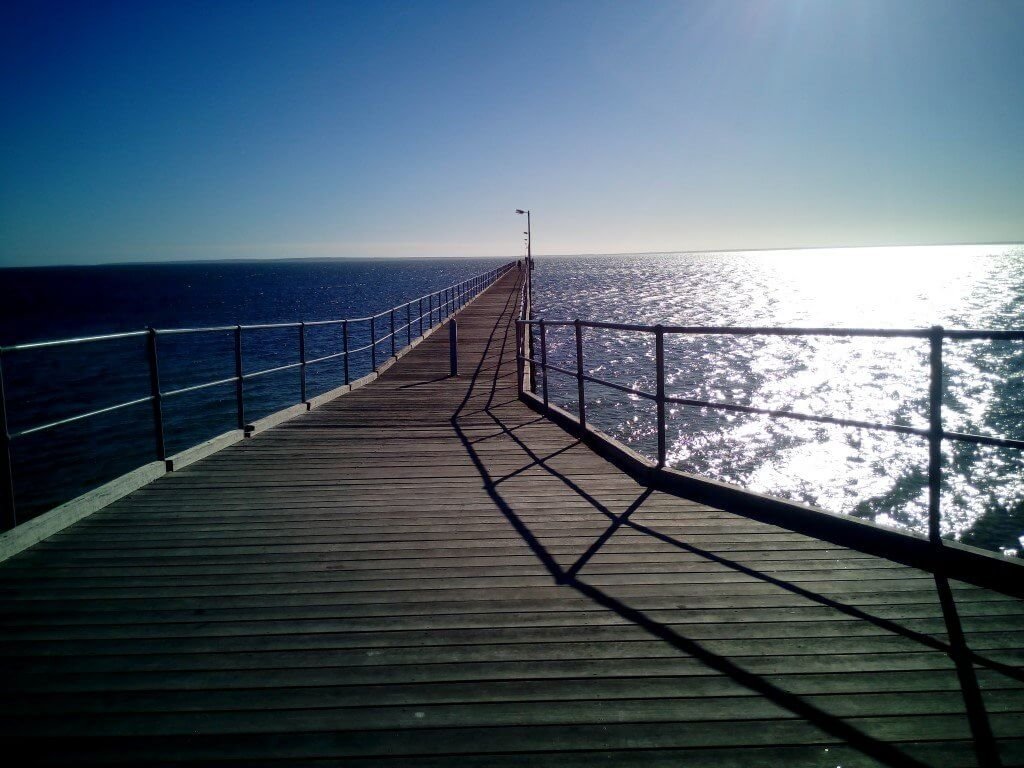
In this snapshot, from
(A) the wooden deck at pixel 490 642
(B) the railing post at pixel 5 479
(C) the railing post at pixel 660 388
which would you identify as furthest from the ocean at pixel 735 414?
(B) the railing post at pixel 5 479

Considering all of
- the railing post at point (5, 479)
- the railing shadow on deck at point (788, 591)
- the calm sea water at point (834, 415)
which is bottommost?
the calm sea water at point (834, 415)

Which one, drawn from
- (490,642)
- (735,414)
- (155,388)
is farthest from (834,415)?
(490,642)

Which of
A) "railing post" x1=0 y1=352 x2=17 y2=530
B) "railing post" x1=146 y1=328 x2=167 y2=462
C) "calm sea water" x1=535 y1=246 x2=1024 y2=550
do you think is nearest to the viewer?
"railing post" x1=0 y1=352 x2=17 y2=530

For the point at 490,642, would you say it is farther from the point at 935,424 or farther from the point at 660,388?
the point at 660,388

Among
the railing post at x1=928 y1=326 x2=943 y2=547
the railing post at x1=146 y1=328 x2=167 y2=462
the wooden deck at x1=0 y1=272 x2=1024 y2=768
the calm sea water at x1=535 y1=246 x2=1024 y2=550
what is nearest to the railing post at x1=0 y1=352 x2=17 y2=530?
the wooden deck at x1=0 y1=272 x2=1024 y2=768

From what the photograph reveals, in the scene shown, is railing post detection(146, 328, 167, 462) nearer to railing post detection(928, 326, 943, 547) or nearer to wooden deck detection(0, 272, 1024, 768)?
wooden deck detection(0, 272, 1024, 768)

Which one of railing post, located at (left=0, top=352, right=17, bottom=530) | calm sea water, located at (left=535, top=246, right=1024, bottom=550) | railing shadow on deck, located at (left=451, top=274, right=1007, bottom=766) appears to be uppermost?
railing post, located at (left=0, top=352, right=17, bottom=530)

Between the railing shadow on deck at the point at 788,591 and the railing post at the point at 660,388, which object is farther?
the railing post at the point at 660,388

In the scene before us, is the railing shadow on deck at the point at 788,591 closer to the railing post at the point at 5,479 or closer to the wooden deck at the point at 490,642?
the wooden deck at the point at 490,642

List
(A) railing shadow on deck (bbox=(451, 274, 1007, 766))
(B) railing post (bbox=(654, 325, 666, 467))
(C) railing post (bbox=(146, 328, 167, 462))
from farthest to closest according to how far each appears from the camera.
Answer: (C) railing post (bbox=(146, 328, 167, 462)), (B) railing post (bbox=(654, 325, 666, 467)), (A) railing shadow on deck (bbox=(451, 274, 1007, 766))

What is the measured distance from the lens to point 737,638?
282cm

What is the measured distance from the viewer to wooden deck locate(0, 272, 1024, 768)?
7.36 ft

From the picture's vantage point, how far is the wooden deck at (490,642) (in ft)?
7.36

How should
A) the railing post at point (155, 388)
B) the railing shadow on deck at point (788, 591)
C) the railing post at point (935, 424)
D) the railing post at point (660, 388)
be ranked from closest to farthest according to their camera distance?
1. the railing shadow on deck at point (788, 591)
2. the railing post at point (935, 424)
3. the railing post at point (660, 388)
4. the railing post at point (155, 388)
